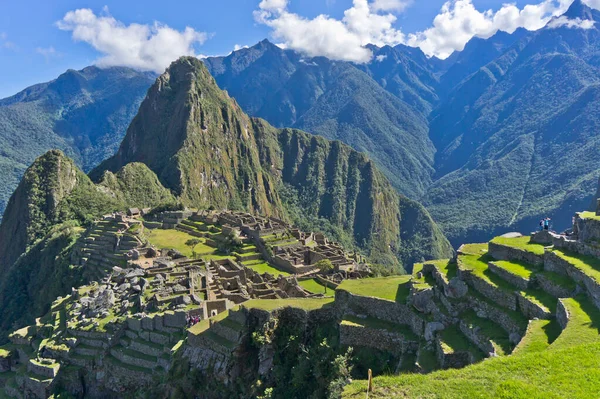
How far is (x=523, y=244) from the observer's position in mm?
23484

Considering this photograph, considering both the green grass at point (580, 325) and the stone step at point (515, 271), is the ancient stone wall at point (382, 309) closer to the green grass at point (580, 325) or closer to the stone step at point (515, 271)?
the stone step at point (515, 271)

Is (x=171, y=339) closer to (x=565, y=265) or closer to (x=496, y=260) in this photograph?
(x=496, y=260)

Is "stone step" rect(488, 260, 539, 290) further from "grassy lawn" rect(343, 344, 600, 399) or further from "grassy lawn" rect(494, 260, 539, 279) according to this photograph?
"grassy lawn" rect(343, 344, 600, 399)

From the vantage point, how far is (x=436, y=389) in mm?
12344

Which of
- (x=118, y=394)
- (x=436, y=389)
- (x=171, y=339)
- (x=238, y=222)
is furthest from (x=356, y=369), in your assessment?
(x=238, y=222)

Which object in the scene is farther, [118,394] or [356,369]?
[118,394]

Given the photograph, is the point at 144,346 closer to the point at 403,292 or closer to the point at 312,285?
the point at 403,292

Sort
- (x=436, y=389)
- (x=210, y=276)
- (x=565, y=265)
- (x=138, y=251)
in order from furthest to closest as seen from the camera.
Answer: (x=138, y=251) → (x=210, y=276) → (x=565, y=265) → (x=436, y=389)

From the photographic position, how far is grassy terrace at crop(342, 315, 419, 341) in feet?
65.2

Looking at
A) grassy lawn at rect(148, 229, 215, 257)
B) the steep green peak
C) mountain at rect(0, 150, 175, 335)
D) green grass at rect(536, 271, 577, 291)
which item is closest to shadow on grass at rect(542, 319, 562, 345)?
green grass at rect(536, 271, 577, 291)

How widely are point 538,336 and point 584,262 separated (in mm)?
5658

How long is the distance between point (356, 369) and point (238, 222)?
7157cm

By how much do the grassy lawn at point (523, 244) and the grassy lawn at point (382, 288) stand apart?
18.2ft

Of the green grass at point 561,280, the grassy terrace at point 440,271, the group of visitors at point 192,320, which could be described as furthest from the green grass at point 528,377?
the group of visitors at point 192,320
